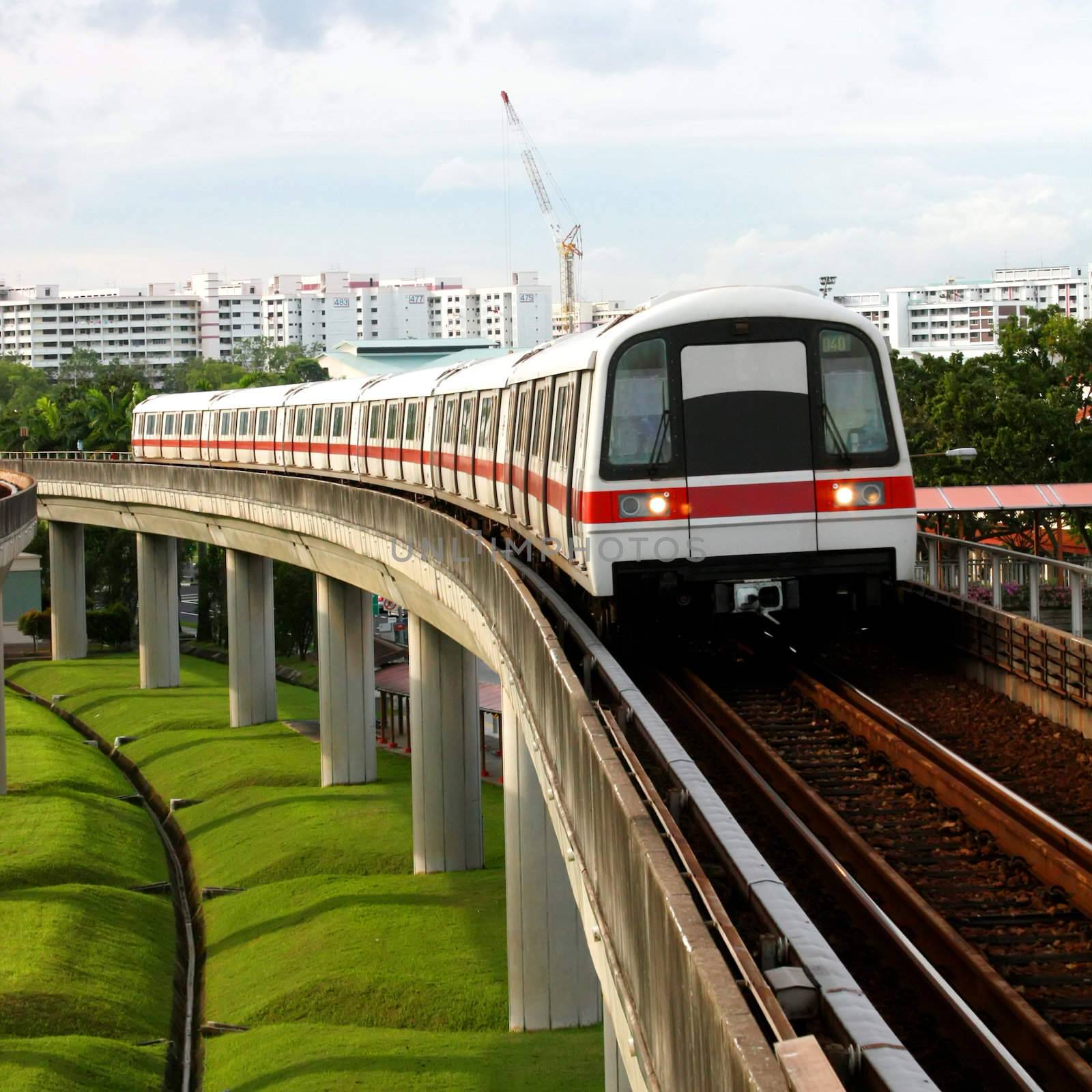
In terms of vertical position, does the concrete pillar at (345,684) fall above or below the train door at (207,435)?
below

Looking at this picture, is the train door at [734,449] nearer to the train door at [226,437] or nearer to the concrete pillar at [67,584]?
the train door at [226,437]

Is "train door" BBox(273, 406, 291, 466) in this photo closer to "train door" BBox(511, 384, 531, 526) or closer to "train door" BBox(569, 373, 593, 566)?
"train door" BBox(511, 384, 531, 526)

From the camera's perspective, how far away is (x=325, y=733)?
32.2 metres

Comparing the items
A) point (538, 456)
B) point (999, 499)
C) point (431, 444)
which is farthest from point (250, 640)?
point (538, 456)

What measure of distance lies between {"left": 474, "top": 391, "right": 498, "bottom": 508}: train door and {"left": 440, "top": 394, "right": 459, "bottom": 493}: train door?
6.69ft

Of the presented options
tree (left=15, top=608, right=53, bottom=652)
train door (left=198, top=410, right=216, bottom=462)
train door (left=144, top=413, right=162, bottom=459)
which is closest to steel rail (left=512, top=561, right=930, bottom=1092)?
train door (left=198, top=410, right=216, bottom=462)

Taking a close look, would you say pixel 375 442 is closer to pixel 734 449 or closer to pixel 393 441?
pixel 393 441

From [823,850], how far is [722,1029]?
3.92 m

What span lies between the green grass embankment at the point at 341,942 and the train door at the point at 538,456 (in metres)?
5.84

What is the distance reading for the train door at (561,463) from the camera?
13461 mm

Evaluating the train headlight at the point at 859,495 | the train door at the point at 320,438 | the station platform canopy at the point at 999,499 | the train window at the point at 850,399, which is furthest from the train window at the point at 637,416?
the train door at the point at 320,438

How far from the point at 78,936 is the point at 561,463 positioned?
11382mm

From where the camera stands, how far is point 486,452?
2016 cm

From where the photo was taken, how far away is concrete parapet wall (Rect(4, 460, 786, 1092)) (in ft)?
16.1
